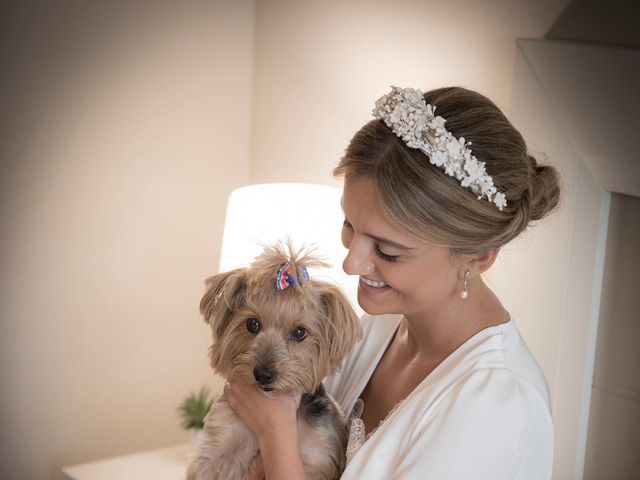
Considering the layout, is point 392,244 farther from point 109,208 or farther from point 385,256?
point 109,208

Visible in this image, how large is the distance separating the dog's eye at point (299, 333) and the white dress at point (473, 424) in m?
0.37

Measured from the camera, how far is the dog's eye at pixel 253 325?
6.40 ft

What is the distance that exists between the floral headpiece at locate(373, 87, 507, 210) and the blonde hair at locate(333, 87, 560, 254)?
0.02 meters

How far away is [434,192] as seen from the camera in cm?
159

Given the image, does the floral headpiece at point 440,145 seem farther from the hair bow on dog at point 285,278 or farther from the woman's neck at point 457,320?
the hair bow on dog at point 285,278

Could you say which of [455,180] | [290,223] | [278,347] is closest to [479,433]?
[455,180]

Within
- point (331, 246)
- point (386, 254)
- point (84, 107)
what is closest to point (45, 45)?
point (84, 107)

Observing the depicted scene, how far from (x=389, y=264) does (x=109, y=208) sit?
1906 millimetres

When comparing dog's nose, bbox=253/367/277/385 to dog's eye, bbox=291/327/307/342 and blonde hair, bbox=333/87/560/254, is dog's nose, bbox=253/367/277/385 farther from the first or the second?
blonde hair, bbox=333/87/560/254

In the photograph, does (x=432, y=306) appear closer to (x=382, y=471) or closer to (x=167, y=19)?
(x=382, y=471)

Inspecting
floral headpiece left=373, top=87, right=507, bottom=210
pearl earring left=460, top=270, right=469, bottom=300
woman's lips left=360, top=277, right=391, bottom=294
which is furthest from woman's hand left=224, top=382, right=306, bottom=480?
floral headpiece left=373, top=87, right=507, bottom=210

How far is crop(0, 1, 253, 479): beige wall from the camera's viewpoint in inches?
121

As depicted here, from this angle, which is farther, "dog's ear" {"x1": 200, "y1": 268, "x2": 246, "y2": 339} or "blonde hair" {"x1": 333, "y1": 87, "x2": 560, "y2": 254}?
"dog's ear" {"x1": 200, "y1": 268, "x2": 246, "y2": 339}

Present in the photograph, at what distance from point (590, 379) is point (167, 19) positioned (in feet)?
7.04
